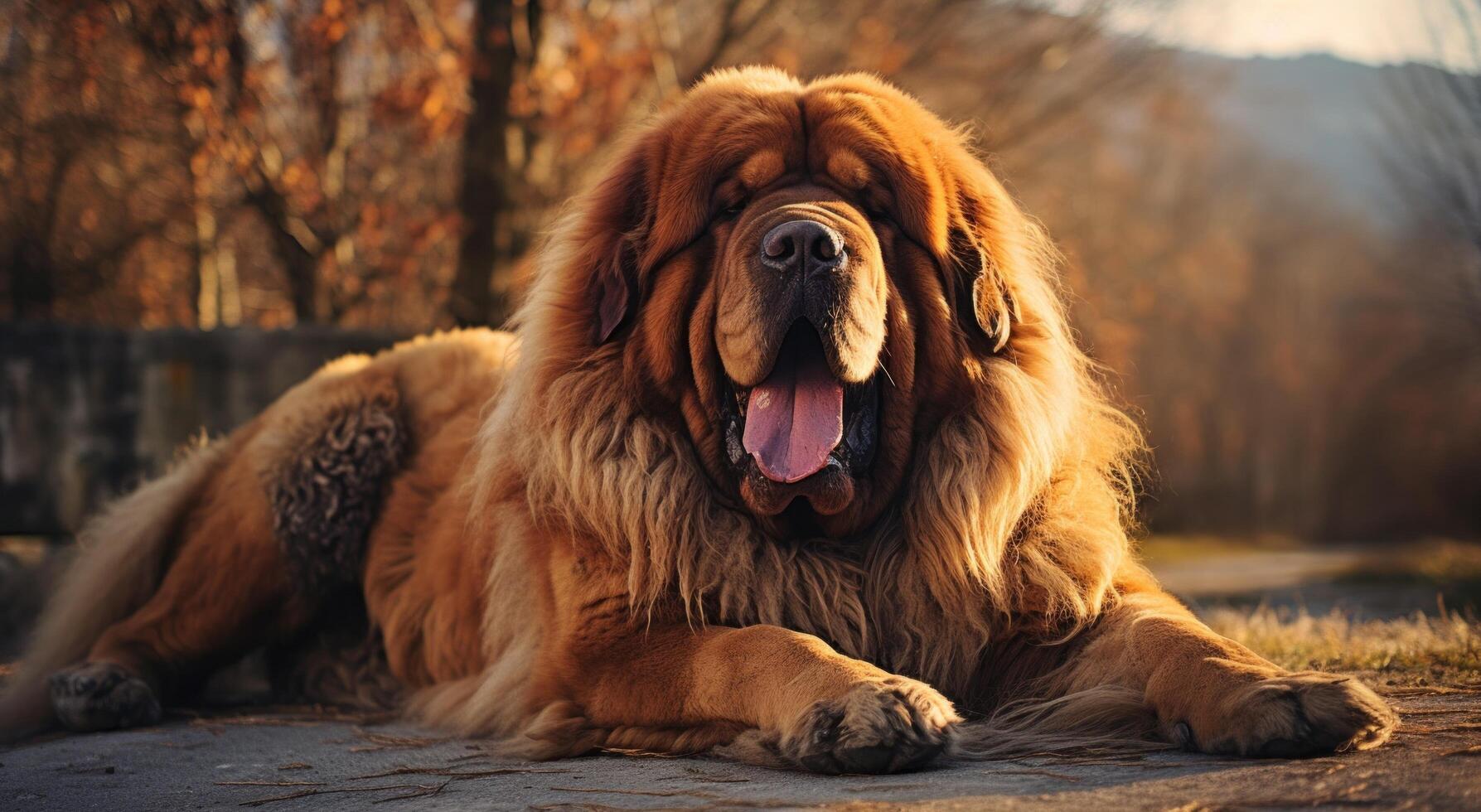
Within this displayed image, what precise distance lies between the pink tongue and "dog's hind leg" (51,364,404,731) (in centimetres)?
213

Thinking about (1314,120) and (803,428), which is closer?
(803,428)

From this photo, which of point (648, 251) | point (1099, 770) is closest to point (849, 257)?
point (648, 251)

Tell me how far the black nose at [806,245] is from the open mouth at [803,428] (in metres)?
0.17

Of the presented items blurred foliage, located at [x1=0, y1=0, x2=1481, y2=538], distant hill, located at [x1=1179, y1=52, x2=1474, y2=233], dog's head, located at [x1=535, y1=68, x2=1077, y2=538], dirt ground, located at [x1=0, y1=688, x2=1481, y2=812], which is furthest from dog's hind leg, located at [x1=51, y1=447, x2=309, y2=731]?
distant hill, located at [x1=1179, y1=52, x2=1474, y2=233]

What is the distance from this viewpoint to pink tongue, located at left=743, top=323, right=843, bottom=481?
10.9 feet

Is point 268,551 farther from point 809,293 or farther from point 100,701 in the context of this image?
point 809,293

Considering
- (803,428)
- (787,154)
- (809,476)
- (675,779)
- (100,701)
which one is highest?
(787,154)

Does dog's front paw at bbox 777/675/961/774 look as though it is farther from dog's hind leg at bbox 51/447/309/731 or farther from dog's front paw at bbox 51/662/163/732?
dog's hind leg at bbox 51/447/309/731

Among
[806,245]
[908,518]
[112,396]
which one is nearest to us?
[806,245]

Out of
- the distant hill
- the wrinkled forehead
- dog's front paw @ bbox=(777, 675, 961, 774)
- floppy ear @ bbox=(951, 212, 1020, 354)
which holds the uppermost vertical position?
the distant hill

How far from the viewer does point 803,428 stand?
132 inches

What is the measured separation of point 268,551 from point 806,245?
105 inches

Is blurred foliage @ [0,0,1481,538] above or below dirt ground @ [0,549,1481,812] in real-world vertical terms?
above

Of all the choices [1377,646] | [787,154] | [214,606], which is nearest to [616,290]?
[787,154]
